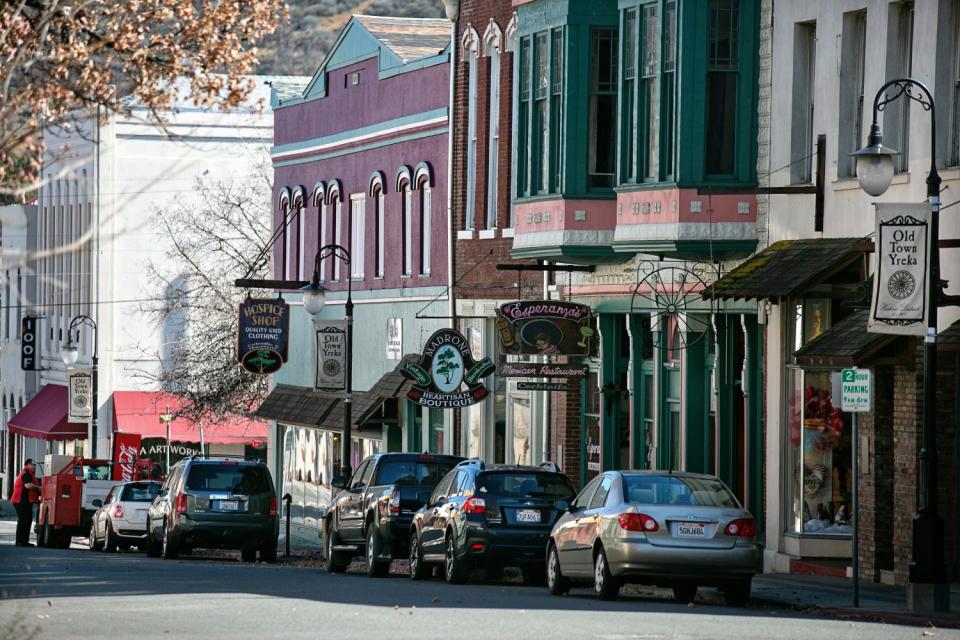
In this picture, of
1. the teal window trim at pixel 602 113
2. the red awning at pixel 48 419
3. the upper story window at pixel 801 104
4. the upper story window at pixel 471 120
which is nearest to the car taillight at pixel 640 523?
the upper story window at pixel 801 104

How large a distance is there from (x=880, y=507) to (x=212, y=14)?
12571 millimetres

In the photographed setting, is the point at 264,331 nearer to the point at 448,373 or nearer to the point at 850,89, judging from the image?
the point at 448,373

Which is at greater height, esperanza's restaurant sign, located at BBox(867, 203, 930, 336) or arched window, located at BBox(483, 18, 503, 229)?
arched window, located at BBox(483, 18, 503, 229)

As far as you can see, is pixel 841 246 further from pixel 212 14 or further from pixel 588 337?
pixel 212 14

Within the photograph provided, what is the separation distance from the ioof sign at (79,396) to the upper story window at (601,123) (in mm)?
26793

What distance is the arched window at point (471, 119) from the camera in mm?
37969

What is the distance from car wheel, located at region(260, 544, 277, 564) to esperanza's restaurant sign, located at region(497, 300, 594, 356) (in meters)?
5.10

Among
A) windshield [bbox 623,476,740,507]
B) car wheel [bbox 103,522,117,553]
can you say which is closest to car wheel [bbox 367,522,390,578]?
windshield [bbox 623,476,740,507]

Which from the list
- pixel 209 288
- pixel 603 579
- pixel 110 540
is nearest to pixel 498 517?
pixel 603 579

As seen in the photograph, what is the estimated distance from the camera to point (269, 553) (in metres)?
33.2

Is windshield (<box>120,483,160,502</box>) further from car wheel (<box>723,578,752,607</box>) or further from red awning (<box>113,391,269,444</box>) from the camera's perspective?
red awning (<box>113,391,269,444</box>)

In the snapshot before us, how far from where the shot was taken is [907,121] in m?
24.0

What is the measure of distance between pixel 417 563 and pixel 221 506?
7332mm

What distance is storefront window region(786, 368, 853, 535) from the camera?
25.7 metres
